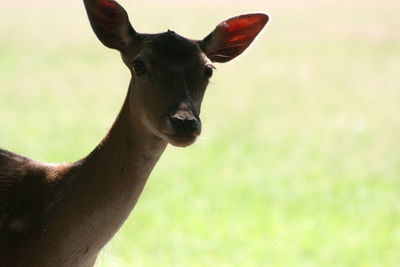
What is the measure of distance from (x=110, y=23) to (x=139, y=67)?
375mm

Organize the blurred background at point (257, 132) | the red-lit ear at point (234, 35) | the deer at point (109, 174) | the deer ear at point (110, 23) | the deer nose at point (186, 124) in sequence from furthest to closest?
1. the blurred background at point (257, 132)
2. the red-lit ear at point (234, 35)
3. the deer ear at point (110, 23)
4. the deer at point (109, 174)
5. the deer nose at point (186, 124)

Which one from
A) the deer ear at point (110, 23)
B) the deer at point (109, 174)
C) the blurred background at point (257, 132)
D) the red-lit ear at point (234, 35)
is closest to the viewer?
the deer at point (109, 174)

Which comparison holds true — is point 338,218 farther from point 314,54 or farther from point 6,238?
point 314,54

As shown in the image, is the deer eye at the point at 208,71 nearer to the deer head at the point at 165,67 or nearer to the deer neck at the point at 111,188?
the deer head at the point at 165,67

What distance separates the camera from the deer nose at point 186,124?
339cm

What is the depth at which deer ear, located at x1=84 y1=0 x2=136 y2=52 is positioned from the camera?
3.92 metres

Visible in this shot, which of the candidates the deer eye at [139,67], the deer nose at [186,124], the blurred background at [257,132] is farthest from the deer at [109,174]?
the blurred background at [257,132]

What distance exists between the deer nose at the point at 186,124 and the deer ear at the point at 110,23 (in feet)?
2.11

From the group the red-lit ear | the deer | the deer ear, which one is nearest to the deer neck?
the deer

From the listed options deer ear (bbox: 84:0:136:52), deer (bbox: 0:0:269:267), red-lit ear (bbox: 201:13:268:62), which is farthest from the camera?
red-lit ear (bbox: 201:13:268:62)

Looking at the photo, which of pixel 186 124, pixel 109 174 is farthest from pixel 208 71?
pixel 109 174

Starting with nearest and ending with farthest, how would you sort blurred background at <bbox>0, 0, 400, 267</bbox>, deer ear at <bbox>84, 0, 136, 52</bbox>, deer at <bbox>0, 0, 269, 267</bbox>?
deer at <bbox>0, 0, 269, 267</bbox> < deer ear at <bbox>84, 0, 136, 52</bbox> < blurred background at <bbox>0, 0, 400, 267</bbox>

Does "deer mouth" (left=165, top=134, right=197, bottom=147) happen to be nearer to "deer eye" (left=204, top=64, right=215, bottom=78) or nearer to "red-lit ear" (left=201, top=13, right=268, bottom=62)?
"deer eye" (left=204, top=64, right=215, bottom=78)

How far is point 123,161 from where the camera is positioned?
3.79 meters
